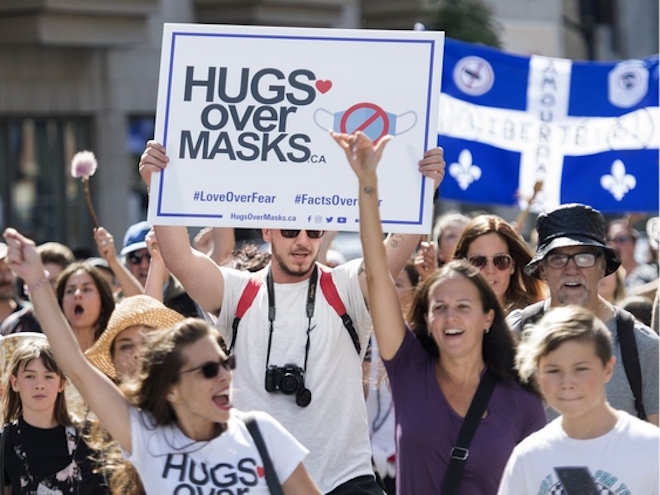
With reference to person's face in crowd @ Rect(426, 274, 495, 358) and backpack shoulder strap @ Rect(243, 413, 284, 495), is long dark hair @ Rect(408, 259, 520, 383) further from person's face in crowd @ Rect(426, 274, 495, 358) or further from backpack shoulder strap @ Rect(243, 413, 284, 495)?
backpack shoulder strap @ Rect(243, 413, 284, 495)

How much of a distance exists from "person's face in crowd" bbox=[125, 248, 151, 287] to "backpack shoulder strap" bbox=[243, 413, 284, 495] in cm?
440

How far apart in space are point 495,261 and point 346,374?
1.44m

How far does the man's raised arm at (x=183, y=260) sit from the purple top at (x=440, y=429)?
32.5 inches

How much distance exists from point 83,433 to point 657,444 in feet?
8.36

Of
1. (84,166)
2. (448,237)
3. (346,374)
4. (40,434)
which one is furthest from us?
(448,237)

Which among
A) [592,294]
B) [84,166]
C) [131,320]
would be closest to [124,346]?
[131,320]

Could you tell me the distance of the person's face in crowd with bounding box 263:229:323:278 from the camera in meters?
5.35

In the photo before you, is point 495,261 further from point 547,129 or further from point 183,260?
point 547,129

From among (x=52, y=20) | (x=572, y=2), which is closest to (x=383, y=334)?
(x=52, y=20)

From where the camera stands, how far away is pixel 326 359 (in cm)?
520

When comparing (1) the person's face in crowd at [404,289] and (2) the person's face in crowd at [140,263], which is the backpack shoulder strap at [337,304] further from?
(2) the person's face in crowd at [140,263]

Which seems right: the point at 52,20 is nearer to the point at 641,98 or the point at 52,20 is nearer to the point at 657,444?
the point at 641,98

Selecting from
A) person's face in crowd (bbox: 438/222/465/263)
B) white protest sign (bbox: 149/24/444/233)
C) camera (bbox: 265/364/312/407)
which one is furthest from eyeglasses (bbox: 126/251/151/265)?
camera (bbox: 265/364/312/407)

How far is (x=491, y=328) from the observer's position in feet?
16.3
